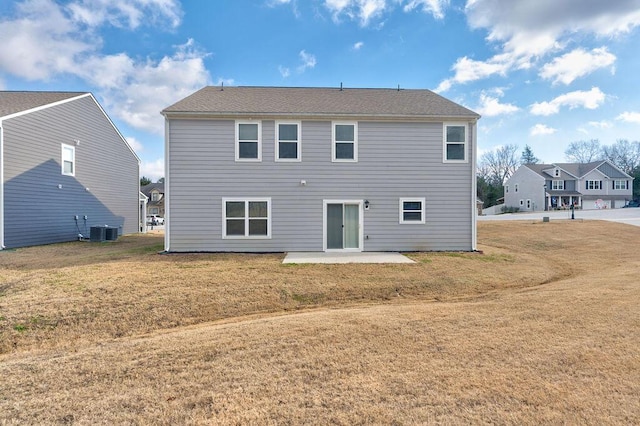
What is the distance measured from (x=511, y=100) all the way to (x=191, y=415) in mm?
30445

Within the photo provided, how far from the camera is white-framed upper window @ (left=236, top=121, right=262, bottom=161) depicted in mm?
11836

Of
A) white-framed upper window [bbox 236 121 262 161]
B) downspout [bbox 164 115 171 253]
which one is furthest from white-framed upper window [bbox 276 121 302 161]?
downspout [bbox 164 115 171 253]

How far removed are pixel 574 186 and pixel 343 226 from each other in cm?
5455

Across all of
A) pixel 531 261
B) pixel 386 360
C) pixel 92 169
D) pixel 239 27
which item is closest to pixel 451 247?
pixel 531 261

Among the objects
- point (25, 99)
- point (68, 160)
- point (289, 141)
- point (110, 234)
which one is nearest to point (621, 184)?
point (289, 141)

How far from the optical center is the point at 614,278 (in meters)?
8.17

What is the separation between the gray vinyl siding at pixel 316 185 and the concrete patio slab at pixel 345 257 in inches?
22.2

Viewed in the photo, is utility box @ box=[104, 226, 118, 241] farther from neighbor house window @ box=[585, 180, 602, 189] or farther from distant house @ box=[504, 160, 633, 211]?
neighbor house window @ box=[585, 180, 602, 189]

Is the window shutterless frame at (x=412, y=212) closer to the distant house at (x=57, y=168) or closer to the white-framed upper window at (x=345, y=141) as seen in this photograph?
the white-framed upper window at (x=345, y=141)

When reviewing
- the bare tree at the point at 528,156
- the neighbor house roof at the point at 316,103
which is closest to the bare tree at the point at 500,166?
the bare tree at the point at 528,156

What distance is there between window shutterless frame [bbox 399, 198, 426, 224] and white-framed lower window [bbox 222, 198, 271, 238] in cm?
526

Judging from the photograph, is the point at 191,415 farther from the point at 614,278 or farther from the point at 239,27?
the point at 239,27

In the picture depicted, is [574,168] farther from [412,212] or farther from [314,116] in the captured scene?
[314,116]

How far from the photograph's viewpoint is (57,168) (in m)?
14.8
